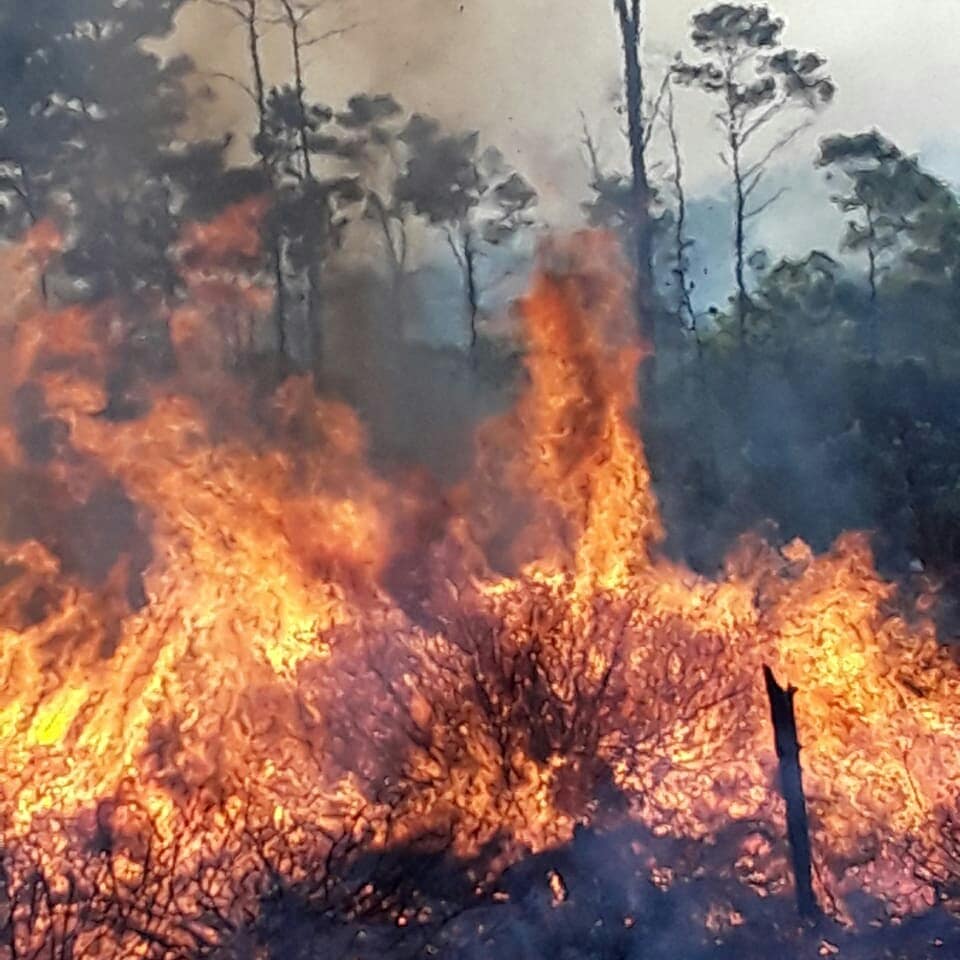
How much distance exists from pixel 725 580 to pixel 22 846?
301 centimetres

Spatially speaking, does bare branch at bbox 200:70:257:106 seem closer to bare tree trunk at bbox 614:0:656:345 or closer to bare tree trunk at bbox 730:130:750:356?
bare tree trunk at bbox 614:0:656:345

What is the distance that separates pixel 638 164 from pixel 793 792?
4.18 m

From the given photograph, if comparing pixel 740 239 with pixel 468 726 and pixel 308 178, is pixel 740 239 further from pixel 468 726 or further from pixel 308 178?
pixel 468 726

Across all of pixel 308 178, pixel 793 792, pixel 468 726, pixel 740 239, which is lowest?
pixel 793 792

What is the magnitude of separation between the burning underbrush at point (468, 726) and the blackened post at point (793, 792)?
8 cm

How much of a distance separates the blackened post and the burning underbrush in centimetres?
8

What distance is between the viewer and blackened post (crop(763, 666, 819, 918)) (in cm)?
373

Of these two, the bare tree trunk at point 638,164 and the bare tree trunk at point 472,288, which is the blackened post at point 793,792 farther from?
the bare tree trunk at point 638,164

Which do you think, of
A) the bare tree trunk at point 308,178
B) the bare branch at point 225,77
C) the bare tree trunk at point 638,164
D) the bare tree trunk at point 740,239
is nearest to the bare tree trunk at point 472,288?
the bare tree trunk at point 308,178

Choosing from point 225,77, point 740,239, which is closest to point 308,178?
point 225,77

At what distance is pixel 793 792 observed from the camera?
150 inches

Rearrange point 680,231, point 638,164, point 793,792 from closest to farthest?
point 793,792 → point 638,164 → point 680,231

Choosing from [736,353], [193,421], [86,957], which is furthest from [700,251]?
[86,957]

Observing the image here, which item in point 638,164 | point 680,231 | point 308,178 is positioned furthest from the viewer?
point 680,231
